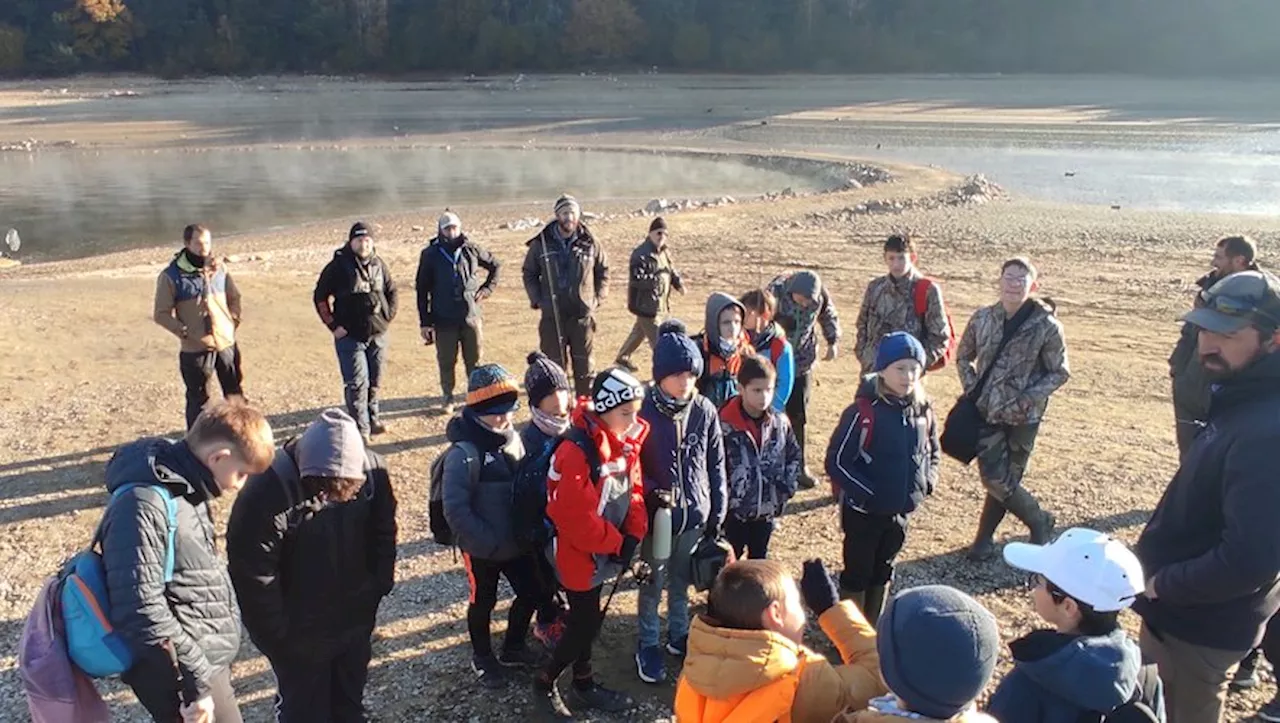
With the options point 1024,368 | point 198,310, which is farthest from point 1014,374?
point 198,310

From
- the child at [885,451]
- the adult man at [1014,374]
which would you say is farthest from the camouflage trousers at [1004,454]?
the child at [885,451]

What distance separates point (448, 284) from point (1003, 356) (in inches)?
180

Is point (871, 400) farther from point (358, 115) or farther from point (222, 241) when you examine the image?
point (358, 115)

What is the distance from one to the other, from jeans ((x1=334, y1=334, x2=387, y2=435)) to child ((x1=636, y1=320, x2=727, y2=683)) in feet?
11.9

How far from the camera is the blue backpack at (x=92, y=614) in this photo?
2766 millimetres

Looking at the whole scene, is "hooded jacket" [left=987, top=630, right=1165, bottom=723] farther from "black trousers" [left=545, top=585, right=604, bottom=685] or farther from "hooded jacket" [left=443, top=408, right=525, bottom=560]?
"hooded jacket" [left=443, top=408, right=525, bottom=560]

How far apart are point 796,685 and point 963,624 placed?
2.21 feet

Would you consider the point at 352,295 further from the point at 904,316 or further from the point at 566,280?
the point at 904,316

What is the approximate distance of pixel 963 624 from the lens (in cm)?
221

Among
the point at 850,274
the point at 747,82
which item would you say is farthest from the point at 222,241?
the point at 747,82

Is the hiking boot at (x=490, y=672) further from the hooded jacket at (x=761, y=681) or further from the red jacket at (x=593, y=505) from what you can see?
the hooded jacket at (x=761, y=681)

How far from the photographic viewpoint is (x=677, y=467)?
13.5 ft

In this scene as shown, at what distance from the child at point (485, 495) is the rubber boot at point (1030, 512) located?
2.91m

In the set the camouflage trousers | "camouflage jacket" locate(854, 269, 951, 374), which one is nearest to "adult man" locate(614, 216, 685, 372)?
"camouflage jacket" locate(854, 269, 951, 374)
